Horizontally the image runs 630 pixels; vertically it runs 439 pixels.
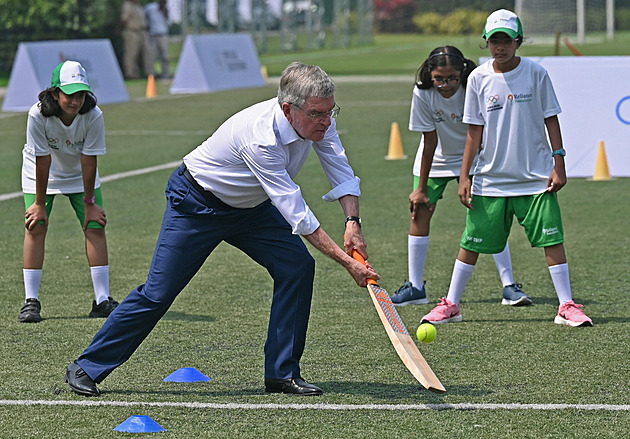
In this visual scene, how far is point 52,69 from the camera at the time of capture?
23.9 meters

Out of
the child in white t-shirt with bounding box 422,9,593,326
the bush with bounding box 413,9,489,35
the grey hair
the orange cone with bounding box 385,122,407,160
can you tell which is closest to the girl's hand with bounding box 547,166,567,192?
the child in white t-shirt with bounding box 422,9,593,326

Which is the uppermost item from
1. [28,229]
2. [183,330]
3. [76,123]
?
[76,123]

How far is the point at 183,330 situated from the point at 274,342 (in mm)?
1575

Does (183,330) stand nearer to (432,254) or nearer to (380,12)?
(432,254)

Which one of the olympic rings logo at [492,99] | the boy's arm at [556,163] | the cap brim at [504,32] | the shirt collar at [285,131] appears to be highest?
the cap brim at [504,32]

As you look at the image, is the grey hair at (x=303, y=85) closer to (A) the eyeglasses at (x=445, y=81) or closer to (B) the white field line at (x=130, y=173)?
(A) the eyeglasses at (x=445, y=81)

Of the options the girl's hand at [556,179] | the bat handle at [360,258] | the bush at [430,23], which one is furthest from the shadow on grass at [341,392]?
the bush at [430,23]

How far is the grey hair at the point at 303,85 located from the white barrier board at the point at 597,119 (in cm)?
909

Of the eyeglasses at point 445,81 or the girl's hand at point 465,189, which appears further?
the eyeglasses at point 445,81

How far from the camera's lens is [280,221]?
18.6ft

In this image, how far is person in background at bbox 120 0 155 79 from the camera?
106ft

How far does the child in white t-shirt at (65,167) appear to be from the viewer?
23.3ft

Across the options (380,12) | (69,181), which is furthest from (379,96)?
(380,12)

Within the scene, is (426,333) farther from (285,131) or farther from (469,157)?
(285,131)
